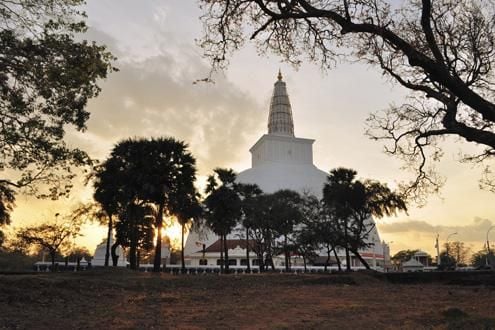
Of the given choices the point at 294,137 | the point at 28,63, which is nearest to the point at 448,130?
the point at 28,63

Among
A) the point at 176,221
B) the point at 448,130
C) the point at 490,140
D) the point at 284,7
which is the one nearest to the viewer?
the point at 284,7

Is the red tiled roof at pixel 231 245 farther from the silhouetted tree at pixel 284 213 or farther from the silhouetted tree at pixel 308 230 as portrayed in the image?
the silhouetted tree at pixel 284 213

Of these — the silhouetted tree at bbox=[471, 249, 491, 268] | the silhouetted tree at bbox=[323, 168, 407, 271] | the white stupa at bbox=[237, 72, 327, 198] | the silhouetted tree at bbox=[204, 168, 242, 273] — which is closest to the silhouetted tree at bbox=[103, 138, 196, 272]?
the silhouetted tree at bbox=[204, 168, 242, 273]

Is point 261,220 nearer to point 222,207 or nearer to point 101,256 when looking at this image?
point 222,207

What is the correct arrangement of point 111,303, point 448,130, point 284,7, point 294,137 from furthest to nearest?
point 294,137 → point 111,303 → point 448,130 → point 284,7

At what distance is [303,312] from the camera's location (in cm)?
1448

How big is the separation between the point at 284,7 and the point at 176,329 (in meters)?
7.86

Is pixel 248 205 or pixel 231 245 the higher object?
pixel 248 205

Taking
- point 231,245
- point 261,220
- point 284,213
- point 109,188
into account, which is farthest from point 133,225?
point 231,245

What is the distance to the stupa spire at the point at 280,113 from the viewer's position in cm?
9394

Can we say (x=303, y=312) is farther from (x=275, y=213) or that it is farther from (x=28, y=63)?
(x=275, y=213)

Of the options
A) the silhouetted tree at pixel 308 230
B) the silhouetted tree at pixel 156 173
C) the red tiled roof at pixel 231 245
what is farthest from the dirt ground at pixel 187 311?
the red tiled roof at pixel 231 245

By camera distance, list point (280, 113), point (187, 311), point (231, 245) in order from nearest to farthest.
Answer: point (187, 311), point (231, 245), point (280, 113)

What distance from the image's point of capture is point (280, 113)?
97.6m
